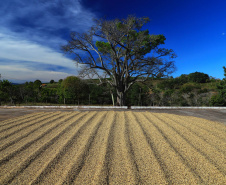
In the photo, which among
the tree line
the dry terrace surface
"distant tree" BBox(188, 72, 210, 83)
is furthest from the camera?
"distant tree" BBox(188, 72, 210, 83)

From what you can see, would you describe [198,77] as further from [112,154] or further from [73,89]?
[112,154]

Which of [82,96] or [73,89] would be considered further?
[82,96]

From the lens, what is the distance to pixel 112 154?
1827 millimetres

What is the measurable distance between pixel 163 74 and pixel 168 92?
303 inches

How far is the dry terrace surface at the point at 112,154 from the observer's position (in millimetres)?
1414

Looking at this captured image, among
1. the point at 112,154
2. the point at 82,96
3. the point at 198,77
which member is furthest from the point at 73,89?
the point at 198,77

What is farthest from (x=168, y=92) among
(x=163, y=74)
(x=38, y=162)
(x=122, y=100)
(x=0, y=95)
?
(x=0, y=95)

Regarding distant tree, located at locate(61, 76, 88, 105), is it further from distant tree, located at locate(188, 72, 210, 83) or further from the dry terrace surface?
distant tree, located at locate(188, 72, 210, 83)

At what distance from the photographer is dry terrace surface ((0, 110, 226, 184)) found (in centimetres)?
141

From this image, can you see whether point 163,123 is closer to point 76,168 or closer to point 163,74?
point 76,168

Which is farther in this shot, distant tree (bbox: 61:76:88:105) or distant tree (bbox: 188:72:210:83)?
distant tree (bbox: 188:72:210:83)

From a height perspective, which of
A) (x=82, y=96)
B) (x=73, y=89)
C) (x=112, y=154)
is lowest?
(x=112, y=154)

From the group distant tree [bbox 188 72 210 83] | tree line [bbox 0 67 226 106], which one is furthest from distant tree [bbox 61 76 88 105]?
distant tree [bbox 188 72 210 83]

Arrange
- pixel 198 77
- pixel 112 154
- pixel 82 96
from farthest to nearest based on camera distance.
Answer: pixel 198 77 < pixel 82 96 < pixel 112 154
